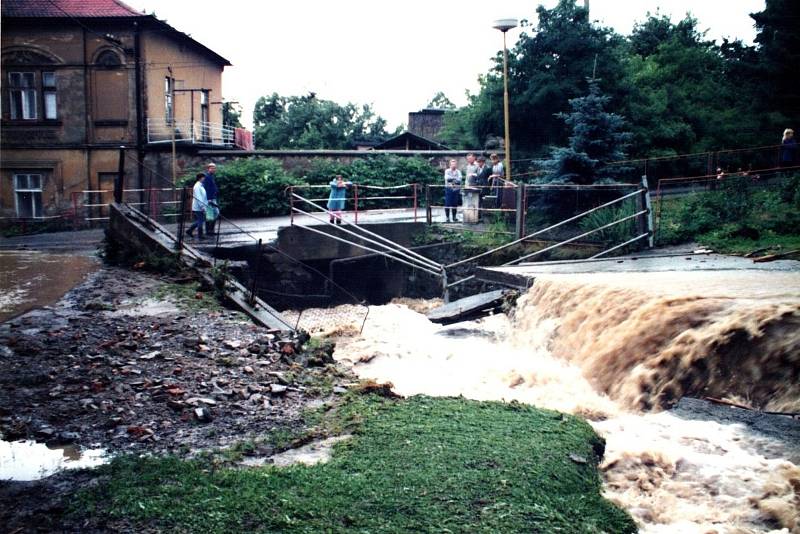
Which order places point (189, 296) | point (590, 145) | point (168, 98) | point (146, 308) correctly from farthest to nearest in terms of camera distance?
point (168, 98)
point (590, 145)
point (189, 296)
point (146, 308)

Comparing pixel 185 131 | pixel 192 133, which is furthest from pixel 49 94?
pixel 192 133

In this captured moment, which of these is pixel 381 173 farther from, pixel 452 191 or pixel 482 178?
pixel 452 191

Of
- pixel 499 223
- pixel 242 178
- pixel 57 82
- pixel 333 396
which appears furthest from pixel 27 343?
pixel 242 178

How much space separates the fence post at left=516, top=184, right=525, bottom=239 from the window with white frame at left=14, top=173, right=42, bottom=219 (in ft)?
32.9

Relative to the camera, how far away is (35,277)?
14.2 meters

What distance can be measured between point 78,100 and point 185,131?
10012 millimetres

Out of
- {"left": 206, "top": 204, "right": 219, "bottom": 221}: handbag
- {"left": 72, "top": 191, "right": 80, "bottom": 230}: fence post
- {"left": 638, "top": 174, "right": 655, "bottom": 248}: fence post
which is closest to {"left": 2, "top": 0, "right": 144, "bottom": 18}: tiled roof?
{"left": 72, "top": 191, "right": 80, "bottom": 230}: fence post

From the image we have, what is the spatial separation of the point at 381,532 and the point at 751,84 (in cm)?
1771

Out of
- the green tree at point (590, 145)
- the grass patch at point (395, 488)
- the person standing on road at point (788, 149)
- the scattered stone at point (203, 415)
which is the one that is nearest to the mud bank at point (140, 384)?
the scattered stone at point (203, 415)

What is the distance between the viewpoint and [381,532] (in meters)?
5.14

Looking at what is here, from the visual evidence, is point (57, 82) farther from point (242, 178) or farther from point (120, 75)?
point (242, 178)

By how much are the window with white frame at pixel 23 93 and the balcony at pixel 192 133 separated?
20.6 feet

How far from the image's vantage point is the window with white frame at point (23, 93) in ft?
45.6

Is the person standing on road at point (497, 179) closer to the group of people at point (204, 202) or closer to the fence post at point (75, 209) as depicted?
the group of people at point (204, 202)
